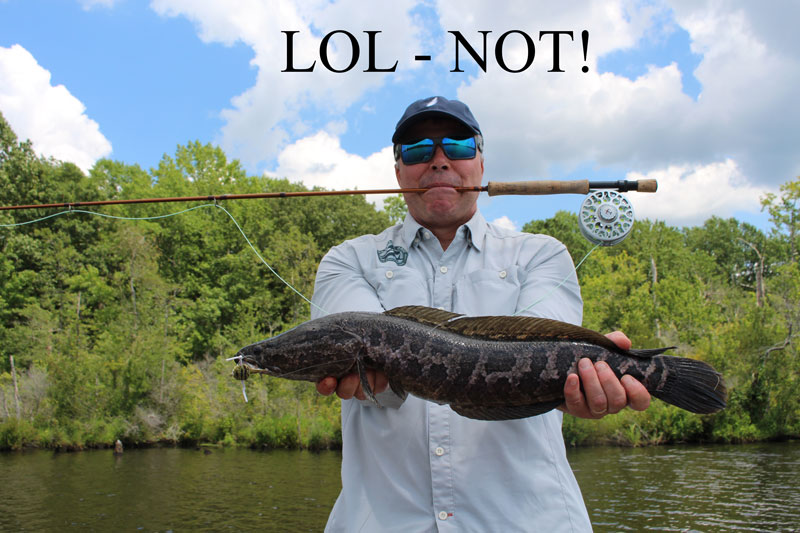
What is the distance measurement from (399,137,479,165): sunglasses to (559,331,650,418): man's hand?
1.75 meters

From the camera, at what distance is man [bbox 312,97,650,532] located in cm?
332

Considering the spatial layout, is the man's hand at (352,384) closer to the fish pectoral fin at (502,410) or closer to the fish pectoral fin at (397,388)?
the fish pectoral fin at (397,388)

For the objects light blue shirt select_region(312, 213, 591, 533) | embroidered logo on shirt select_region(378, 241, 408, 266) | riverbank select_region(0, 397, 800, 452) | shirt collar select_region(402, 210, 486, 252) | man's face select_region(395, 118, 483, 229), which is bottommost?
riverbank select_region(0, 397, 800, 452)

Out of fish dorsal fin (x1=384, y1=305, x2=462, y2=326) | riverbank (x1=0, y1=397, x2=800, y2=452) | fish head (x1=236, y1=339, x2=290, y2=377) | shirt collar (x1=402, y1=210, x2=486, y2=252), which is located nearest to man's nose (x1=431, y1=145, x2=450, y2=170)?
shirt collar (x1=402, y1=210, x2=486, y2=252)

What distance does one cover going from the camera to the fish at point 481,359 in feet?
10.9

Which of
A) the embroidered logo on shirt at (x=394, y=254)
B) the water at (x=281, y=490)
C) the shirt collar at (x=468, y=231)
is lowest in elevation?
the water at (x=281, y=490)

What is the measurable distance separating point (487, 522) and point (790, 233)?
61964 millimetres

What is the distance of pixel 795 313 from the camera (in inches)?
1673

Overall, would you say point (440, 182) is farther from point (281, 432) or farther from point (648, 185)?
point (281, 432)

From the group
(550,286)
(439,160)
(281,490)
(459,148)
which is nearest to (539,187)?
(459,148)

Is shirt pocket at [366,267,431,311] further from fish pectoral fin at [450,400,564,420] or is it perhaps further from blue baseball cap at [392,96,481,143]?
blue baseball cap at [392,96,481,143]

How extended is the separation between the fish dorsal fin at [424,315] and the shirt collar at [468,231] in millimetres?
755

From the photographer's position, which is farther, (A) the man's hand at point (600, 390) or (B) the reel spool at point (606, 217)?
(B) the reel spool at point (606, 217)

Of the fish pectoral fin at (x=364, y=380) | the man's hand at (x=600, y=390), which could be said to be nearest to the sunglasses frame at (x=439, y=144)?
the fish pectoral fin at (x=364, y=380)
